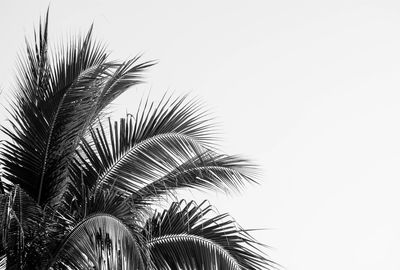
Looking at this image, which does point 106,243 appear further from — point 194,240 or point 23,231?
point 194,240

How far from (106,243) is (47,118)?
191cm

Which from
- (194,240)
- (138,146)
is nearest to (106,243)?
(194,240)

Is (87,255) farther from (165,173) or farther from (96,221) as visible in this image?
(165,173)

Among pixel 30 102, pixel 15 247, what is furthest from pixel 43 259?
pixel 30 102

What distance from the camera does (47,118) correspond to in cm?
1093

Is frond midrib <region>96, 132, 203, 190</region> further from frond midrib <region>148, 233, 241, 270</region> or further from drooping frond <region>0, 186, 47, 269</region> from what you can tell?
drooping frond <region>0, 186, 47, 269</region>

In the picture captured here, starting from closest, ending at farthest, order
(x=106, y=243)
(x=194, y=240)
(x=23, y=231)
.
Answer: (x=106, y=243)
(x=23, y=231)
(x=194, y=240)

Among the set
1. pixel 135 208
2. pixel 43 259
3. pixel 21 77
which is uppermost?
pixel 21 77

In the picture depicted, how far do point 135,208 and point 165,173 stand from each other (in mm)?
744

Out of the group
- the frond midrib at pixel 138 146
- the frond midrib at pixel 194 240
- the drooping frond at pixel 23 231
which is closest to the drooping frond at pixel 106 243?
the drooping frond at pixel 23 231

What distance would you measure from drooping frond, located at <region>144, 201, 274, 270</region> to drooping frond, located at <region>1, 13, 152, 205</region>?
1264mm

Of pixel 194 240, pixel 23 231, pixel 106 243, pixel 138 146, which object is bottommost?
pixel 23 231

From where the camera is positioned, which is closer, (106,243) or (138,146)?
(106,243)

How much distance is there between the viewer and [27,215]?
10.0m
